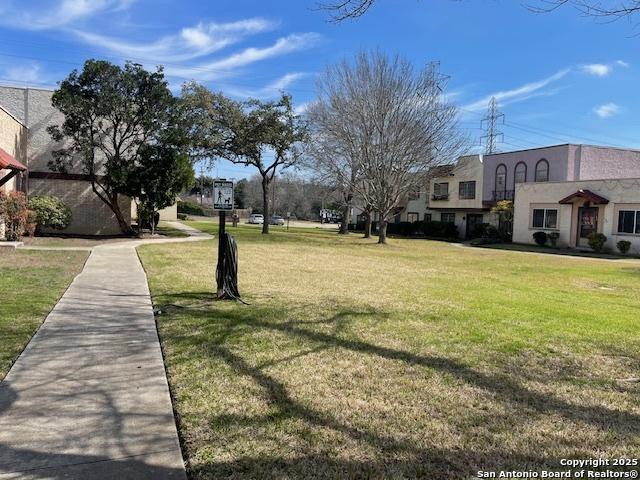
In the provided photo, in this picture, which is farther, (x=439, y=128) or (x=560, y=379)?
(x=439, y=128)

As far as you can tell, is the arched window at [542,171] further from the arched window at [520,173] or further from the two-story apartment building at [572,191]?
the arched window at [520,173]

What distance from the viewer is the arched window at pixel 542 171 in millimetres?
39062

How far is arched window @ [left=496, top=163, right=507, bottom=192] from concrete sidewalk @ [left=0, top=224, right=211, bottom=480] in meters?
40.6

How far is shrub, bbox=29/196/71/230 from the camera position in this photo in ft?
76.5

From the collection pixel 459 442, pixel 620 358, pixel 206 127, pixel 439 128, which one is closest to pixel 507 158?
pixel 439 128

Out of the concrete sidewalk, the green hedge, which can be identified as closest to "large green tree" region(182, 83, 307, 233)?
the concrete sidewalk

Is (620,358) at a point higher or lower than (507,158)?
lower

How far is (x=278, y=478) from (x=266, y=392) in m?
1.40

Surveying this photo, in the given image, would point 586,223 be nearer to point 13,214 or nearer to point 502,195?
point 502,195

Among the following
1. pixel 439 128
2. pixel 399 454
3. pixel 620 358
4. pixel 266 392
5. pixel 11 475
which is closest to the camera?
pixel 11 475

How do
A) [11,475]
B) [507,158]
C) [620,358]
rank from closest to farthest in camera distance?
[11,475], [620,358], [507,158]

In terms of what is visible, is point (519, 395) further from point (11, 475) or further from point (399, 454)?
point (11, 475)

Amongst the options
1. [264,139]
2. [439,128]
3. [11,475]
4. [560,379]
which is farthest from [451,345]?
[264,139]

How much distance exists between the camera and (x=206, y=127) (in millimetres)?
31922
